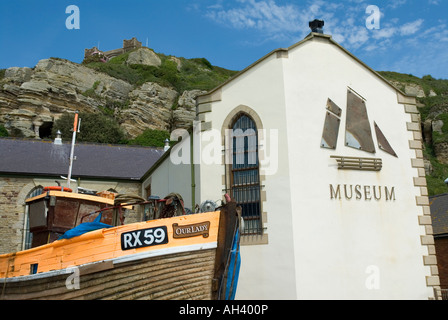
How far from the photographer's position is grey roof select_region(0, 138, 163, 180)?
949 inches

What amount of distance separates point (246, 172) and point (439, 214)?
534 inches

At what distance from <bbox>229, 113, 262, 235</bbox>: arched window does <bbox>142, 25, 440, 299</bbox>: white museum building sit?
0.03 metres

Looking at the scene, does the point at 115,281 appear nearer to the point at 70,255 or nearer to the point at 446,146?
the point at 70,255

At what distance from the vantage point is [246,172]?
12.4 metres

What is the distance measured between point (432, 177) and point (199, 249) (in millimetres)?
45920

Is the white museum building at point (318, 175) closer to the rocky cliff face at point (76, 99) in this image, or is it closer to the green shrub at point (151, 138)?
the green shrub at point (151, 138)

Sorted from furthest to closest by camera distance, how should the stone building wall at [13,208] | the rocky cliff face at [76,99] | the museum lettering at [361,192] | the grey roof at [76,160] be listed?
the rocky cliff face at [76,99]
the grey roof at [76,160]
the stone building wall at [13,208]
the museum lettering at [361,192]

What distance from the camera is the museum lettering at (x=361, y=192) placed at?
11.9m

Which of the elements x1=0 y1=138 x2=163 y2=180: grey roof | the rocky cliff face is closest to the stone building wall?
x1=0 y1=138 x2=163 y2=180: grey roof

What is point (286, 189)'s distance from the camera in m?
11.6

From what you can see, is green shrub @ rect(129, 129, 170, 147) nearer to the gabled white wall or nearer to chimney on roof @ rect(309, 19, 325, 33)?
chimney on roof @ rect(309, 19, 325, 33)

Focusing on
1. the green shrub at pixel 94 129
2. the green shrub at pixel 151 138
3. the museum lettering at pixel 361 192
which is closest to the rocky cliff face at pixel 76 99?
the green shrub at pixel 94 129

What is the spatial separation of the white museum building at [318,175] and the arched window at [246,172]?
0.03 meters
